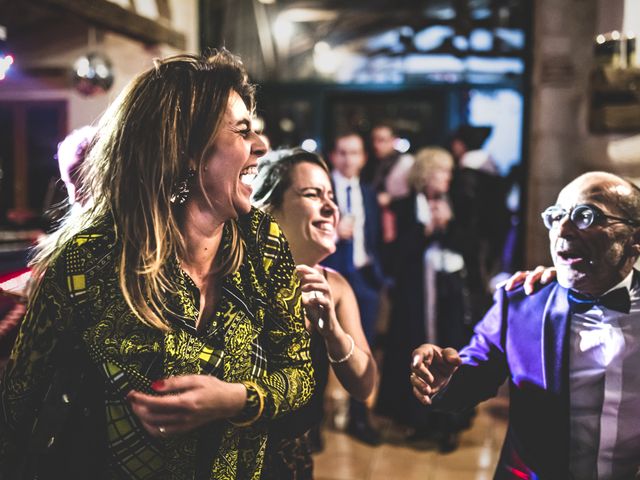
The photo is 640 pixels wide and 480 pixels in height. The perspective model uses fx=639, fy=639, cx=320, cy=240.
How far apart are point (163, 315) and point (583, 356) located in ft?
3.43

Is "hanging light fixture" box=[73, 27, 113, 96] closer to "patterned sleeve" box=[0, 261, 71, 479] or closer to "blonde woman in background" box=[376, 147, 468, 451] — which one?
"blonde woman in background" box=[376, 147, 468, 451]

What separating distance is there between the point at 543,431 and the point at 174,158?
3.69ft

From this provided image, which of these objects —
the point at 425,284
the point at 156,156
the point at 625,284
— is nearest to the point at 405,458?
the point at 425,284

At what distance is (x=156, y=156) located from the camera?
1.28 meters

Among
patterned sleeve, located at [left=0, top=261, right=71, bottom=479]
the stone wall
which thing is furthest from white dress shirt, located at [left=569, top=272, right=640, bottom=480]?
the stone wall

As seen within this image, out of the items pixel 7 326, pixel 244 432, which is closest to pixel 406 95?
pixel 7 326

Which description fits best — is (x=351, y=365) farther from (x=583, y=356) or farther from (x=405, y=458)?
(x=405, y=458)

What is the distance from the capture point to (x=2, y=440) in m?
1.25

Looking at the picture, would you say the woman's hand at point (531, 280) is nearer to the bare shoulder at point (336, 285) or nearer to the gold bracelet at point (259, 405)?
the bare shoulder at point (336, 285)

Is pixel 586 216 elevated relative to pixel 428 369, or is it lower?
→ elevated

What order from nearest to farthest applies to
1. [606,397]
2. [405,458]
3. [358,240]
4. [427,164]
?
[606,397]
[405,458]
[427,164]
[358,240]

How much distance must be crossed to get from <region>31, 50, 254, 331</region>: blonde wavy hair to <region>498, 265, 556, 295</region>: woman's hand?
838 mm

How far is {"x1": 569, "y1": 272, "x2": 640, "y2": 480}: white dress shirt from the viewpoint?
156cm

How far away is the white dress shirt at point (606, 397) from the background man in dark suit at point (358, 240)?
252 centimetres
